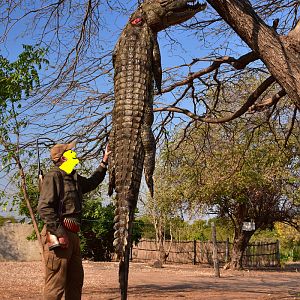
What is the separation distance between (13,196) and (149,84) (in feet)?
22.7

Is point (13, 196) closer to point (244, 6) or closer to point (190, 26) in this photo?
point (190, 26)

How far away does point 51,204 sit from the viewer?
4340 millimetres

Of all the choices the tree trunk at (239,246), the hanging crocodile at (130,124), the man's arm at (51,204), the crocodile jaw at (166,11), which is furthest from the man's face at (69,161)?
the tree trunk at (239,246)

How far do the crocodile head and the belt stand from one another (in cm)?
176

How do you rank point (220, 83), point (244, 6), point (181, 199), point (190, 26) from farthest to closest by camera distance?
1. point (181, 199)
2. point (220, 83)
3. point (190, 26)
4. point (244, 6)

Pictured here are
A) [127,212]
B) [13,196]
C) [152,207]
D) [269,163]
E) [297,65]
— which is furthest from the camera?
[152,207]

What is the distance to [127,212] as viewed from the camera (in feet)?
9.95

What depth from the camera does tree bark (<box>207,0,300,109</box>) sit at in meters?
4.86

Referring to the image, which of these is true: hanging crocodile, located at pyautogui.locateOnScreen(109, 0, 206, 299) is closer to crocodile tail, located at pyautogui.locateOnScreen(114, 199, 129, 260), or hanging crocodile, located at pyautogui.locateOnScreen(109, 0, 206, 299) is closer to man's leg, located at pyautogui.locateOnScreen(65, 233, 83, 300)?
crocodile tail, located at pyautogui.locateOnScreen(114, 199, 129, 260)

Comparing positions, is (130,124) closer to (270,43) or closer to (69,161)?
(69,161)

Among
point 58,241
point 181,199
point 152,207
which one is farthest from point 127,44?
point 152,207

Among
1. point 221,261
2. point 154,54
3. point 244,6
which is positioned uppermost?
point 244,6

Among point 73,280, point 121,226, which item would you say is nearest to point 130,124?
point 121,226

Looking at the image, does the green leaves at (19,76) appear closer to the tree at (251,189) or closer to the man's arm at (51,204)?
the man's arm at (51,204)
